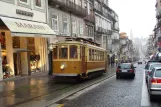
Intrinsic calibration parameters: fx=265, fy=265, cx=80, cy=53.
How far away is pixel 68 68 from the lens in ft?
64.6

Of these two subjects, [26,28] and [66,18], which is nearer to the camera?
[26,28]

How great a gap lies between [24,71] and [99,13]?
35.7 metres

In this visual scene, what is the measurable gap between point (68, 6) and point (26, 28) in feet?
43.8

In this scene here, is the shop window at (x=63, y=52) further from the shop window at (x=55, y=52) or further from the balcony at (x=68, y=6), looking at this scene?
the balcony at (x=68, y=6)

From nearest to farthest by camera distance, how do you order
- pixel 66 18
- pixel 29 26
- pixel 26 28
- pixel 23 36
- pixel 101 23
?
pixel 23 36 → pixel 26 28 → pixel 29 26 → pixel 66 18 → pixel 101 23

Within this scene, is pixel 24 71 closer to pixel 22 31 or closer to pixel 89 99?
pixel 22 31

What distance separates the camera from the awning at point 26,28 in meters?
19.5

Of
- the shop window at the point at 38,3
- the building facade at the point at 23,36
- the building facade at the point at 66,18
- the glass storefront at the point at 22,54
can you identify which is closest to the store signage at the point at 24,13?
the building facade at the point at 23,36

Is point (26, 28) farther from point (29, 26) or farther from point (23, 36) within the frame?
point (29, 26)

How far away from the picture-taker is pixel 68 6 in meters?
33.8

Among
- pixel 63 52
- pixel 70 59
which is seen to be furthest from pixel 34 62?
pixel 70 59

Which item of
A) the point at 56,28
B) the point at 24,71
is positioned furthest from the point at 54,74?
the point at 56,28

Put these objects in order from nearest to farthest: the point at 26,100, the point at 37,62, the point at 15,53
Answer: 1. the point at 26,100
2. the point at 15,53
3. the point at 37,62

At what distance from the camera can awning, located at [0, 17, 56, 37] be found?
63.9 feet
